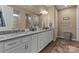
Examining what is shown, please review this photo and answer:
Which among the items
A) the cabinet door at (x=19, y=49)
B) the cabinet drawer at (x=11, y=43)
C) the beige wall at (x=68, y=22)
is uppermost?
the beige wall at (x=68, y=22)

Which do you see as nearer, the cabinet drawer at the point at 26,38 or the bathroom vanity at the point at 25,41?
the bathroom vanity at the point at 25,41

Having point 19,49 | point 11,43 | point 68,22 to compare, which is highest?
point 68,22

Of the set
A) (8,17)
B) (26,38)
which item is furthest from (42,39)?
(8,17)

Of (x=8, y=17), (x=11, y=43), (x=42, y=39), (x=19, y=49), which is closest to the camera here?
(x=11, y=43)

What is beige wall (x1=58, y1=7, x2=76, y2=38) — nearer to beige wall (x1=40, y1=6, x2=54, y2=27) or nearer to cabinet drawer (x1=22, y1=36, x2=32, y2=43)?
beige wall (x1=40, y1=6, x2=54, y2=27)

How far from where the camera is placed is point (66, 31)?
155 cm

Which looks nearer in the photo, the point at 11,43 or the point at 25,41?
the point at 11,43

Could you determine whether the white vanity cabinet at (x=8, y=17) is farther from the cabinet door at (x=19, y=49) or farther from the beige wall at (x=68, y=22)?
the beige wall at (x=68, y=22)

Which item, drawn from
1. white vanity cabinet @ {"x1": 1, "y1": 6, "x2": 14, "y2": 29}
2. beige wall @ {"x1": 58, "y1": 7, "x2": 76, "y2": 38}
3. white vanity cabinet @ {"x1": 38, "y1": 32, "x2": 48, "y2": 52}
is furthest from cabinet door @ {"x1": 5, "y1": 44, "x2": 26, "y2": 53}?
beige wall @ {"x1": 58, "y1": 7, "x2": 76, "y2": 38}

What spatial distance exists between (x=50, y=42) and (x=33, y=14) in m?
0.56

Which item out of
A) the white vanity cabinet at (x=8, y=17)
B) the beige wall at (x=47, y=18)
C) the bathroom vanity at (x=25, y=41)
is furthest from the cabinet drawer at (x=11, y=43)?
the beige wall at (x=47, y=18)

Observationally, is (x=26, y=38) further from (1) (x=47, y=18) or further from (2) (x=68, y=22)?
(2) (x=68, y=22)
